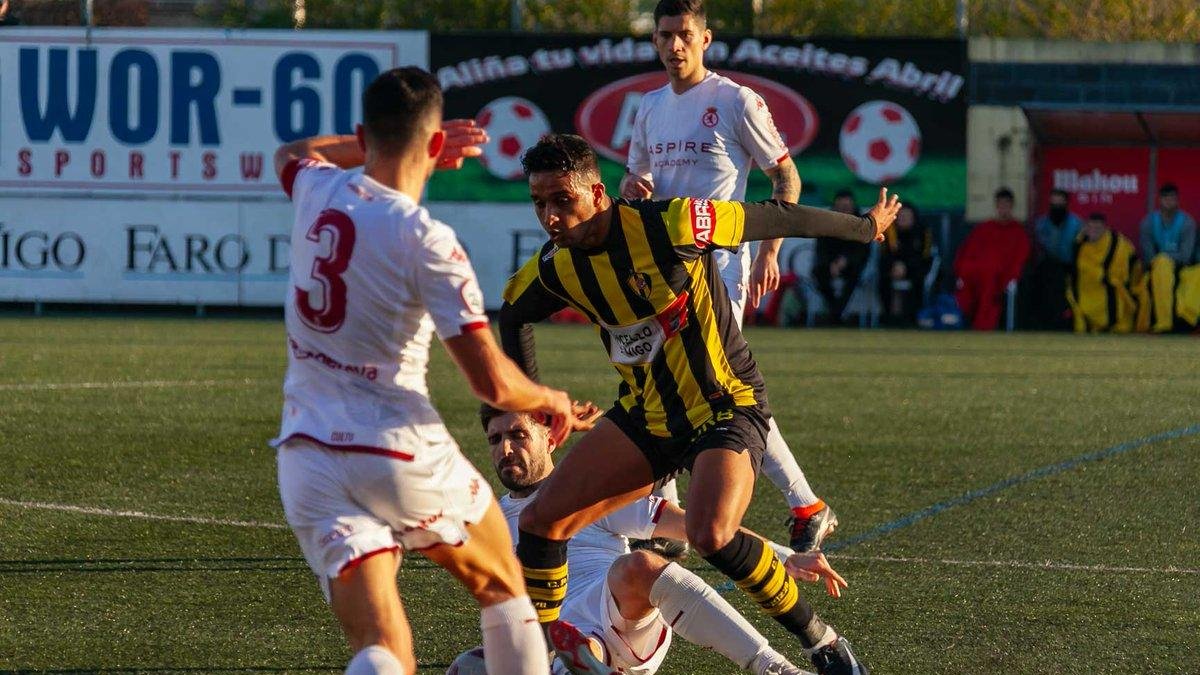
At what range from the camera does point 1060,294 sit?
21.0m

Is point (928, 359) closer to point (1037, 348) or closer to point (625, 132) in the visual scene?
point (1037, 348)

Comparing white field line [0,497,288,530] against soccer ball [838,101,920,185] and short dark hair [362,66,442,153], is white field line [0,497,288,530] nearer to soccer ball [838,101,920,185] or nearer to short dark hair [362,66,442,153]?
short dark hair [362,66,442,153]

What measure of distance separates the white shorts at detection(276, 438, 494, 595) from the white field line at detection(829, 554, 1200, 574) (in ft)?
11.2

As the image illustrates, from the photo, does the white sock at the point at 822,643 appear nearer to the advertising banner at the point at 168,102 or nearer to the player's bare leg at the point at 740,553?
the player's bare leg at the point at 740,553

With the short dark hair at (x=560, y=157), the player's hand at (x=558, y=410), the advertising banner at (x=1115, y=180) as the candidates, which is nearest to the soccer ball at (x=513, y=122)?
the advertising banner at (x=1115, y=180)

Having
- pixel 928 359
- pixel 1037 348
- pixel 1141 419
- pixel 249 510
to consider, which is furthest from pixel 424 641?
pixel 1037 348

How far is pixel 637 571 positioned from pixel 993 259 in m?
16.3

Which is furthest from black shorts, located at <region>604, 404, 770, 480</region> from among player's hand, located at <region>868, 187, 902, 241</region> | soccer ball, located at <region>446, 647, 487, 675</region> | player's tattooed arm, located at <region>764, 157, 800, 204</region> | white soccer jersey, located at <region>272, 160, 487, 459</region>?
player's tattooed arm, located at <region>764, 157, 800, 204</region>

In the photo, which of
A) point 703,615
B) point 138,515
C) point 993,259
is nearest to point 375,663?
point 703,615

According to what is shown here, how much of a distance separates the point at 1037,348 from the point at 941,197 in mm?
3988

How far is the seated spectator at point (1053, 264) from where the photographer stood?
20891 millimetres

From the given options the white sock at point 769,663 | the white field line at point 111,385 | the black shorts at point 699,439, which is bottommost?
the white field line at point 111,385

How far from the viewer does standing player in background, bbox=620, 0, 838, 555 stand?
7266mm

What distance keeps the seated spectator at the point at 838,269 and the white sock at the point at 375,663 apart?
17.3 metres
